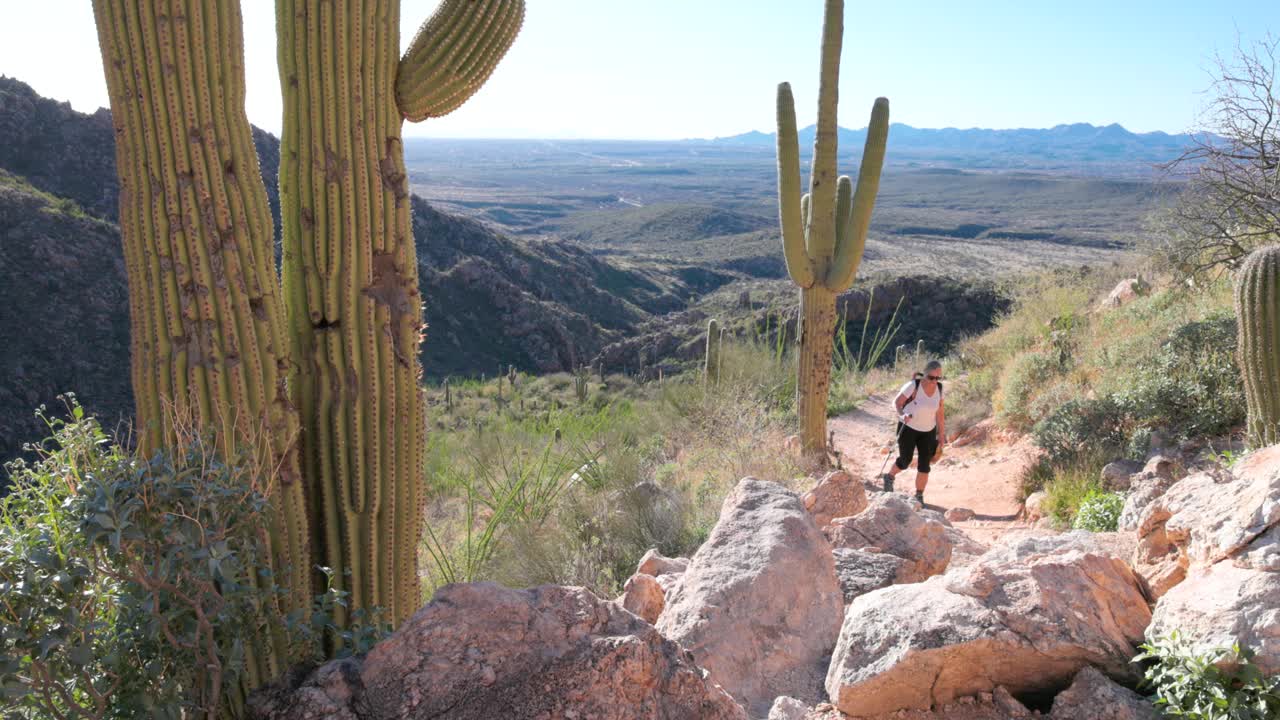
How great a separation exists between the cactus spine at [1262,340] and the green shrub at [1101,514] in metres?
0.97

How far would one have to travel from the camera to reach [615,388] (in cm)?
2036

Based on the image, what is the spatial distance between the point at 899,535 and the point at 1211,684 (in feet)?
6.39

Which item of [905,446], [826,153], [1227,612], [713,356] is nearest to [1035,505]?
[905,446]

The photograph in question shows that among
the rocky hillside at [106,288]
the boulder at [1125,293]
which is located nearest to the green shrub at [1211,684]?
the rocky hillside at [106,288]

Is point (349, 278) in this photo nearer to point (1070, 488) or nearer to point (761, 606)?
point (761, 606)

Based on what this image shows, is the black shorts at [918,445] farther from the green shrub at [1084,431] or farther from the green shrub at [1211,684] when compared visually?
the green shrub at [1211,684]

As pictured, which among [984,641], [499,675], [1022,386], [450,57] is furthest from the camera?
[1022,386]

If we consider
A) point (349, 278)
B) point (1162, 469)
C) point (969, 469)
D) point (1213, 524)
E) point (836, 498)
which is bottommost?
point (969, 469)

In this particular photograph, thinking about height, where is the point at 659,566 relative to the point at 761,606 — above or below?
below

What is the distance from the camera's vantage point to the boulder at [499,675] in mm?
2082

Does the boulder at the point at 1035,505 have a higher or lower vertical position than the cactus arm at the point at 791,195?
lower

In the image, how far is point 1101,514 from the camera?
16.8 ft

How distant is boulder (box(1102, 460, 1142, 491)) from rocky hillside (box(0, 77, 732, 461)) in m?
8.61

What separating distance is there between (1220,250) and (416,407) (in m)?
12.2
